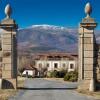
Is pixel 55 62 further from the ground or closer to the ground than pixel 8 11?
closer to the ground

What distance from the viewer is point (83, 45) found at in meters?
25.0

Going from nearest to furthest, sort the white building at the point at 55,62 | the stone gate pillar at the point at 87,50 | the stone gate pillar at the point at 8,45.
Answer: the stone gate pillar at the point at 87,50 < the stone gate pillar at the point at 8,45 < the white building at the point at 55,62

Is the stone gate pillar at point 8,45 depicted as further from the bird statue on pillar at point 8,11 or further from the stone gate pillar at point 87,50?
the stone gate pillar at point 87,50

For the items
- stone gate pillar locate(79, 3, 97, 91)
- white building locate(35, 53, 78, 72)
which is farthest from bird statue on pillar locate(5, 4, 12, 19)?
white building locate(35, 53, 78, 72)

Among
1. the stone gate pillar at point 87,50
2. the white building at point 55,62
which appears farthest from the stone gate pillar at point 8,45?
the white building at point 55,62

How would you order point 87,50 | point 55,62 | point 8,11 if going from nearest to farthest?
1. point 87,50
2. point 8,11
3. point 55,62

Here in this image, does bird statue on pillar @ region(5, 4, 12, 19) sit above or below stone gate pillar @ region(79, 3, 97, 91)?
above

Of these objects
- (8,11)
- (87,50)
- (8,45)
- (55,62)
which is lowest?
(55,62)

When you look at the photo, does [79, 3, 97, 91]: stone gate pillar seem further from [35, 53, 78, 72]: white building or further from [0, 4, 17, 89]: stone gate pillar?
[35, 53, 78, 72]: white building

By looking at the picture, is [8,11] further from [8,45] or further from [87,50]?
[87,50]

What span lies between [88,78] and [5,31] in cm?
592

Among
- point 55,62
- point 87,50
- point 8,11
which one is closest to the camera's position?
point 87,50

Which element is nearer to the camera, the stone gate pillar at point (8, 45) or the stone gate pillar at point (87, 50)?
the stone gate pillar at point (87, 50)

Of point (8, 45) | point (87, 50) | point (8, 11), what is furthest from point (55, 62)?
point (87, 50)
